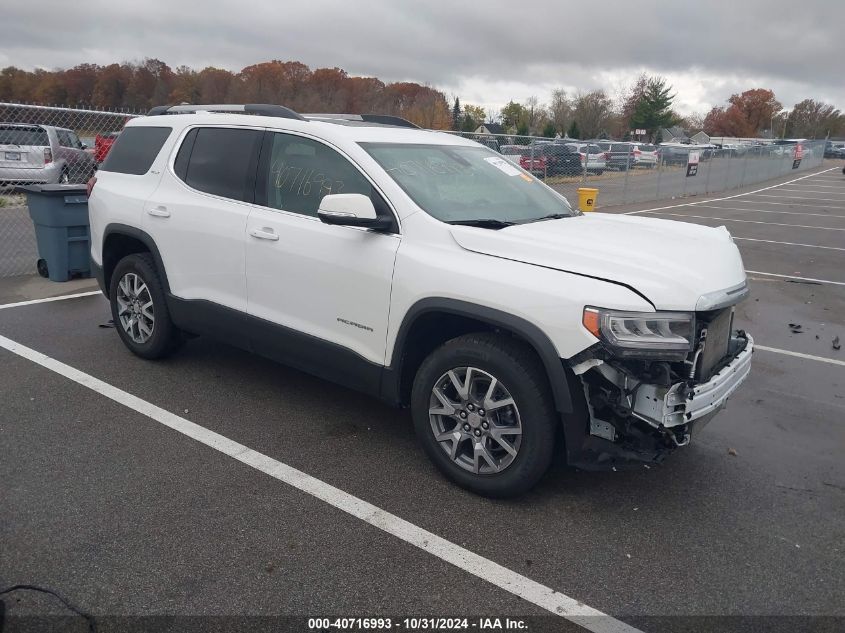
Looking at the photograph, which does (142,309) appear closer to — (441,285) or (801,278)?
(441,285)

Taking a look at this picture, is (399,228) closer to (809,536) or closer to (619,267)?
(619,267)

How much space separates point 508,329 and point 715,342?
112cm

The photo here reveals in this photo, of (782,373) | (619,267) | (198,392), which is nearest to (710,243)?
(619,267)

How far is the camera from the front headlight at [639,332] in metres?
3.15

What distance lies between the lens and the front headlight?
124 inches

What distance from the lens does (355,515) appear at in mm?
3520

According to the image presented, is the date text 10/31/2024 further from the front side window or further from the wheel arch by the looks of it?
the wheel arch

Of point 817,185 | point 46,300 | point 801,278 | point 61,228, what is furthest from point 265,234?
point 817,185

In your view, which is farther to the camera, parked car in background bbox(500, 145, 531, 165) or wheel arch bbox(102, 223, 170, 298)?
parked car in background bbox(500, 145, 531, 165)

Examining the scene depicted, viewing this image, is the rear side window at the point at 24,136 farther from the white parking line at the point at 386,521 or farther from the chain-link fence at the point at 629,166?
the white parking line at the point at 386,521

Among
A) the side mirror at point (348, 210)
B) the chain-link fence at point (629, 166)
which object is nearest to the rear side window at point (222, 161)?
the side mirror at point (348, 210)

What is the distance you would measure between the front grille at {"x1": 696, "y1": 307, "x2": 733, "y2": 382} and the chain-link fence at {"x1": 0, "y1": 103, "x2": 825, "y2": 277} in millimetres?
5207

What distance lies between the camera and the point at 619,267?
3352mm

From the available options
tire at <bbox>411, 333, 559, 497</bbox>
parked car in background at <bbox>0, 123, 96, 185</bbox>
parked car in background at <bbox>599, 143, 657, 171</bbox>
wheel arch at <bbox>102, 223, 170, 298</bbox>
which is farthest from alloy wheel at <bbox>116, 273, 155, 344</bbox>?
parked car in background at <bbox>599, 143, 657, 171</bbox>
